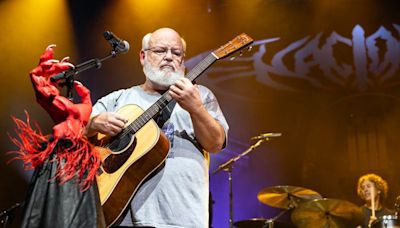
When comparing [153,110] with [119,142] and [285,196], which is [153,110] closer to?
[119,142]

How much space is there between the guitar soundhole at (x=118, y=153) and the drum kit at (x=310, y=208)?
323cm

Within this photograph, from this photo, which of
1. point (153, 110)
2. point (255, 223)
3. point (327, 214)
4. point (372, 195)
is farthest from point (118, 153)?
point (372, 195)

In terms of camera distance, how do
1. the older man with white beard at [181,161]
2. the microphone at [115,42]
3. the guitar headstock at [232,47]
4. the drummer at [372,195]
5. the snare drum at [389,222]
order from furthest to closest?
the drummer at [372,195] < the snare drum at [389,222] < the guitar headstock at [232,47] < the older man with white beard at [181,161] < the microphone at [115,42]

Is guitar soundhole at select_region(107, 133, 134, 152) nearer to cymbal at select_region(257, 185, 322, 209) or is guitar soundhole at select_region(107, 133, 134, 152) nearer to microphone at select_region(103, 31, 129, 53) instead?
microphone at select_region(103, 31, 129, 53)

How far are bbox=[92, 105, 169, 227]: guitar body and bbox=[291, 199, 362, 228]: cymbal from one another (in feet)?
11.3

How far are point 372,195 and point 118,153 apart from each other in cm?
416

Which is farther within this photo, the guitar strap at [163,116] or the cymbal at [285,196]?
the cymbal at [285,196]

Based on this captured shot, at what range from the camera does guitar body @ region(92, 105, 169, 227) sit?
2465mm

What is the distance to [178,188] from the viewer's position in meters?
2.47

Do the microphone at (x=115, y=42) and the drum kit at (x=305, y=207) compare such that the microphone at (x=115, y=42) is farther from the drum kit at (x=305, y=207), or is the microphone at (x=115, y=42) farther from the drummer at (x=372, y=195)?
the drummer at (x=372, y=195)

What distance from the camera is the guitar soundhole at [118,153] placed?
8.37ft

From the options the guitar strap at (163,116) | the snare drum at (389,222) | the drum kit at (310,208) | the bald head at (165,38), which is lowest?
the snare drum at (389,222)

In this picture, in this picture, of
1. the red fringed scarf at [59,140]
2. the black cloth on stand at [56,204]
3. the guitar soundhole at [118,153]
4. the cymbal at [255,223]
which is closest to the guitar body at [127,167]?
the guitar soundhole at [118,153]

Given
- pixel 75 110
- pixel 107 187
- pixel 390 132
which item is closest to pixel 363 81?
pixel 390 132
